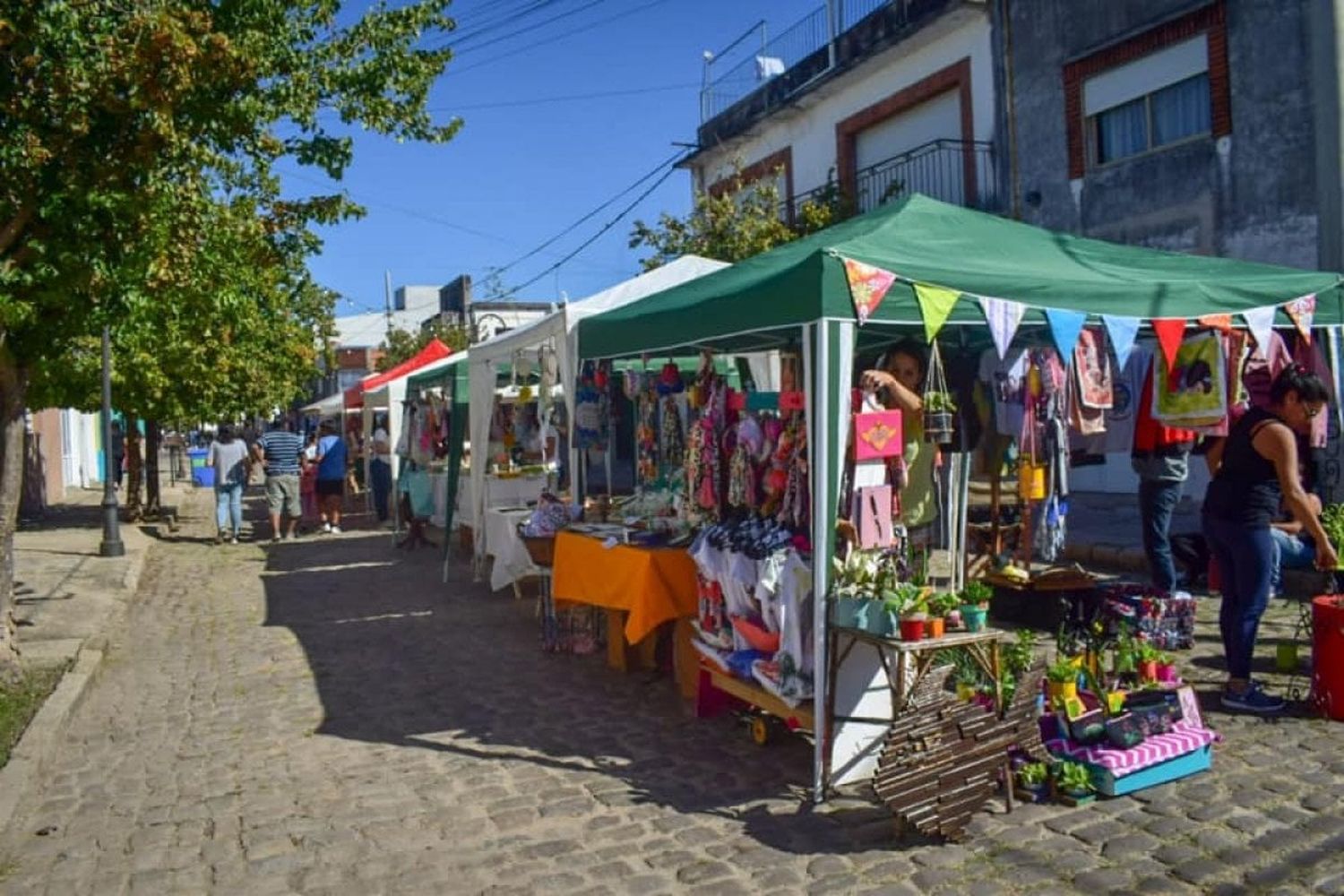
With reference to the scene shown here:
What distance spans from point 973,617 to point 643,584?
81.6 inches

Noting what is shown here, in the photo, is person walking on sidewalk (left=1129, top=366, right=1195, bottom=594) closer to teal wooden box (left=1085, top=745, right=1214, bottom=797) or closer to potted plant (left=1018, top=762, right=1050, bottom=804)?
teal wooden box (left=1085, top=745, right=1214, bottom=797)

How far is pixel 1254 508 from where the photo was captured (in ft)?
19.0

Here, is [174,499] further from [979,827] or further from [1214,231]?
[979,827]

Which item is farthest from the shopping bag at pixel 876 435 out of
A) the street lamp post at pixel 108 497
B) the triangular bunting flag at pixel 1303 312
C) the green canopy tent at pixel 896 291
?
the street lamp post at pixel 108 497

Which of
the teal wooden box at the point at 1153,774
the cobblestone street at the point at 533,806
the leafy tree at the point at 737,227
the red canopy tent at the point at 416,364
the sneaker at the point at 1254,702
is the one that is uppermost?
the leafy tree at the point at 737,227

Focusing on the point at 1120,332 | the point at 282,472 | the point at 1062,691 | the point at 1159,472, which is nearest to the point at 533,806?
the point at 1062,691

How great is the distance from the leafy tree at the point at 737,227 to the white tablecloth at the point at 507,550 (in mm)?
6949

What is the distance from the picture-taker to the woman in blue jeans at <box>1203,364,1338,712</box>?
5566 mm

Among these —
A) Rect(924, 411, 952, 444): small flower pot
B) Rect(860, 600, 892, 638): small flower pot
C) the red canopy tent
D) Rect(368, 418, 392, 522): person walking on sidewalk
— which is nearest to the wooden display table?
Rect(924, 411, 952, 444): small flower pot

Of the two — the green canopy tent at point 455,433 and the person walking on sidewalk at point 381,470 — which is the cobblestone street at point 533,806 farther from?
the person walking on sidewalk at point 381,470

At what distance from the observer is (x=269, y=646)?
8812mm

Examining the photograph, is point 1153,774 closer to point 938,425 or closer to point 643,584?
point 938,425

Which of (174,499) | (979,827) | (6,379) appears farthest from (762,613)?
(174,499)

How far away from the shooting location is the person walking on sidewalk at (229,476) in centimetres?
1539
